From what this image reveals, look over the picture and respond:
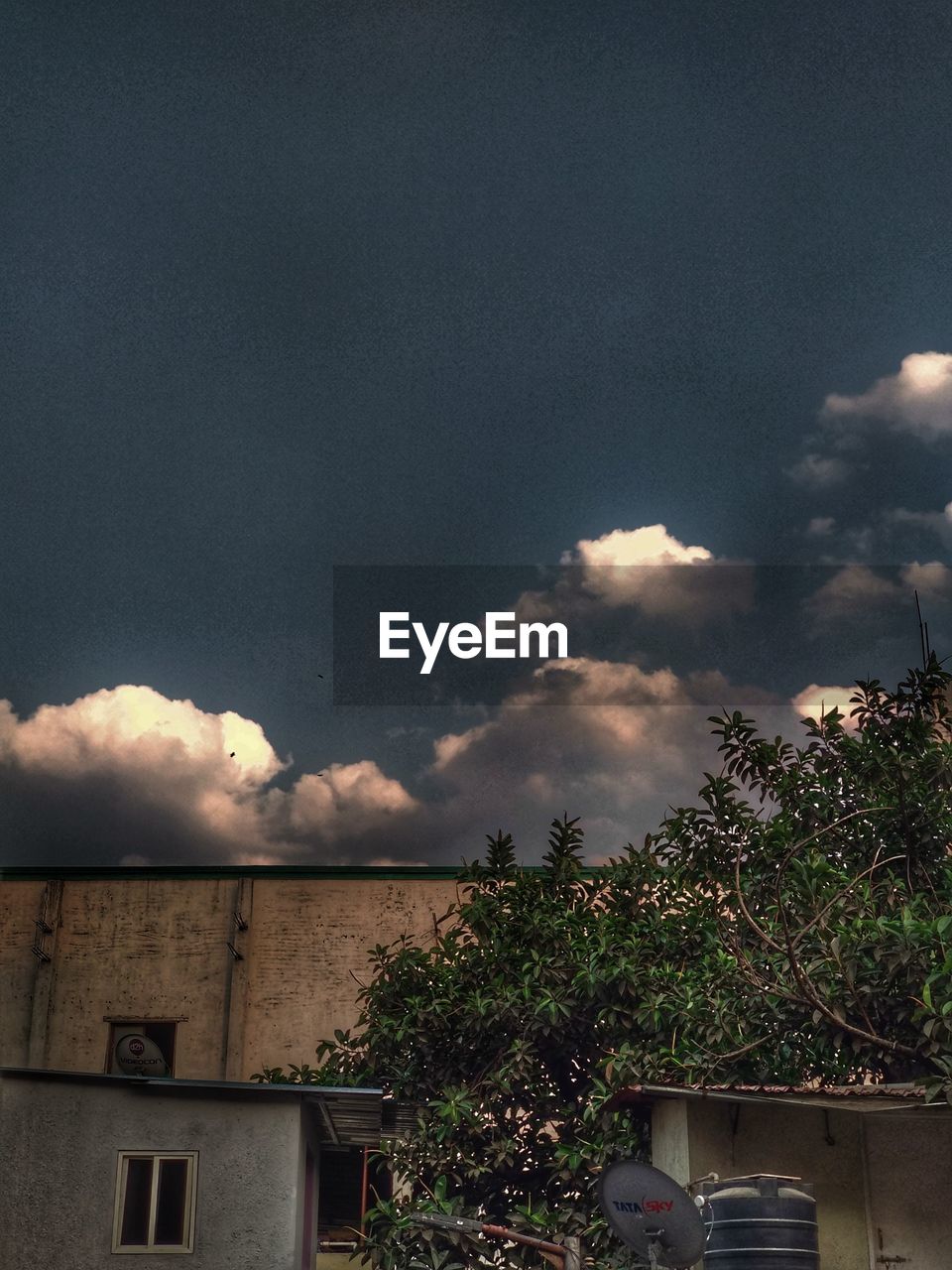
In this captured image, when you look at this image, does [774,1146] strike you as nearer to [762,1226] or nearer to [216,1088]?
[762,1226]

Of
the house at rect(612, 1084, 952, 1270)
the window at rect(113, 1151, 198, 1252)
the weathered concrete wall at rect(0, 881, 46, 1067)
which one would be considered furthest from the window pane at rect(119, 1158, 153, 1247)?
the weathered concrete wall at rect(0, 881, 46, 1067)

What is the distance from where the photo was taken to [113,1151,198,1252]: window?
14867mm

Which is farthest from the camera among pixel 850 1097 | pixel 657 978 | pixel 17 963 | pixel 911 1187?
pixel 17 963

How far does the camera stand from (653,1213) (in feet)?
34.1

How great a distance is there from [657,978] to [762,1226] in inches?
247

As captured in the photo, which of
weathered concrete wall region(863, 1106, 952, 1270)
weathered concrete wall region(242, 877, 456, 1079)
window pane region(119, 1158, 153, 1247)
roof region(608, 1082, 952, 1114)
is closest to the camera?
roof region(608, 1082, 952, 1114)

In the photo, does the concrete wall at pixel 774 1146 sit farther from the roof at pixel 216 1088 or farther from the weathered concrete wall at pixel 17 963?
the weathered concrete wall at pixel 17 963

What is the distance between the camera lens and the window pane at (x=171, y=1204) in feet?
49.1

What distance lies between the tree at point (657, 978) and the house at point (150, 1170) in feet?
7.80

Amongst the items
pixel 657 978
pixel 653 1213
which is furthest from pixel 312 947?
Result: pixel 653 1213

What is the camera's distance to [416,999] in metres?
18.6

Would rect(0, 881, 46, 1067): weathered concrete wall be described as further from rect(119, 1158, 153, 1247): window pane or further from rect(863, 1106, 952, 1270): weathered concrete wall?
rect(863, 1106, 952, 1270): weathered concrete wall

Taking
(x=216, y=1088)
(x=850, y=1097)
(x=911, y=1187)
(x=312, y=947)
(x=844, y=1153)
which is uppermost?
(x=312, y=947)

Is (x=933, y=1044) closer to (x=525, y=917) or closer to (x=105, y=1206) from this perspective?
(x=525, y=917)
